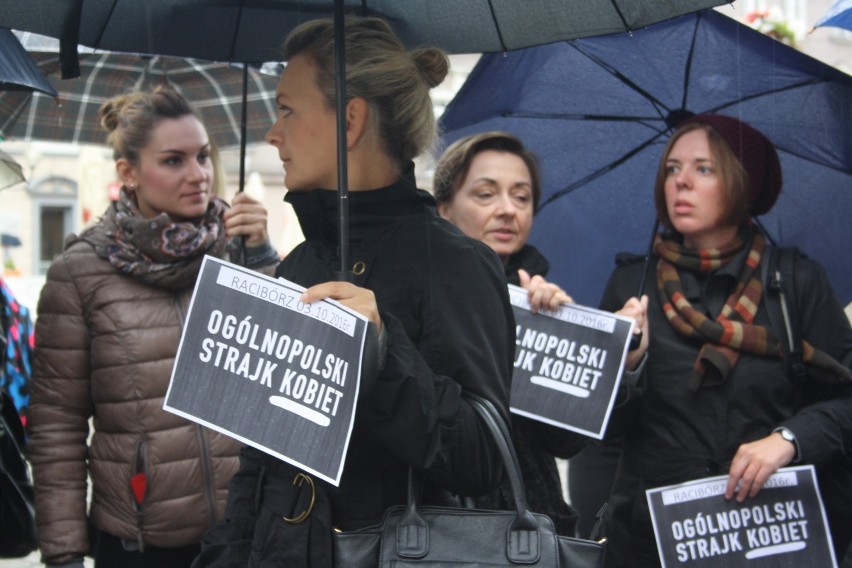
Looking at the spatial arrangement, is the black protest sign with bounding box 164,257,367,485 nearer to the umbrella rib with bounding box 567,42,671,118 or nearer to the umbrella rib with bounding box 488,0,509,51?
the umbrella rib with bounding box 488,0,509,51

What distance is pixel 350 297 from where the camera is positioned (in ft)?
6.81

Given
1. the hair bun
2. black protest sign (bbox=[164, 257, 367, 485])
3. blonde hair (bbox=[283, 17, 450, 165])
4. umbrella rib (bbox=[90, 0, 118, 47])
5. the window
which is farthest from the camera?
the window

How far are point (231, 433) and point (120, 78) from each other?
11.1ft

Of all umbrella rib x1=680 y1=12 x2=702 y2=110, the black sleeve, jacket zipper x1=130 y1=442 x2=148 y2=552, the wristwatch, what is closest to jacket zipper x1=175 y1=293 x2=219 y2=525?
jacket zipper x1=130 y1=442 x2=148 y2=552

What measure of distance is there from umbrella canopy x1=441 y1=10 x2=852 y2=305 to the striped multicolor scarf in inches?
22.6

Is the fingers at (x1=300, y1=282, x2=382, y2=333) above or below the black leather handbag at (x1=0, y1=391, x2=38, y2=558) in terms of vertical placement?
above

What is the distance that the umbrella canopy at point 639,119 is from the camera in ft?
12.9

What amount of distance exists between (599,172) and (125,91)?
2.16 metres

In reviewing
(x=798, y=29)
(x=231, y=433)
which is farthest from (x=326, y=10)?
(x=798, y=29)

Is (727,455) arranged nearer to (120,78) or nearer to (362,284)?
(362,284)

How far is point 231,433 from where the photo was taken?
2.12 metres

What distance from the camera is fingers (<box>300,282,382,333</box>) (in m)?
2.05

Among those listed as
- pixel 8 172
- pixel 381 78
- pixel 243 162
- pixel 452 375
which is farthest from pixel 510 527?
pixel 8 172

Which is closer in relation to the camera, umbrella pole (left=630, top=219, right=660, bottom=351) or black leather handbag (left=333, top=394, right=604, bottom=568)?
black leather handbag (left=333, top=394, right=604, bottom=568)
